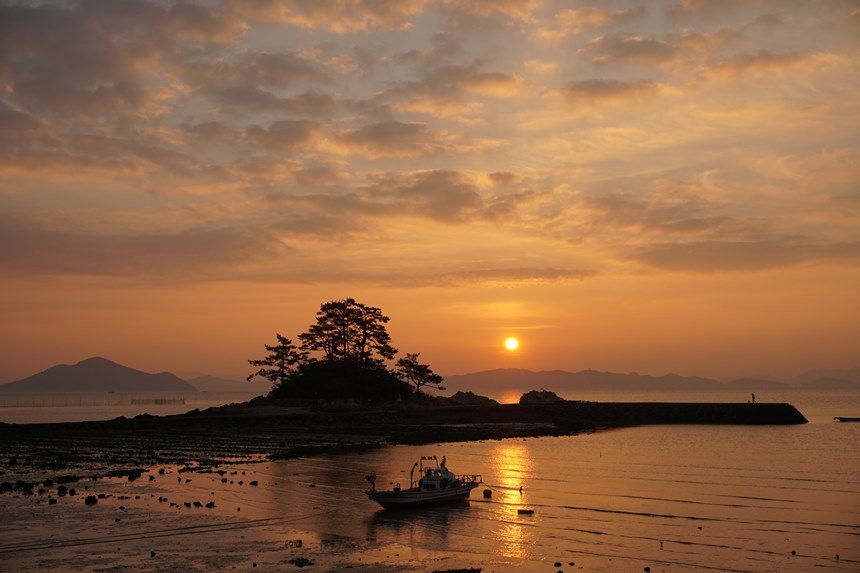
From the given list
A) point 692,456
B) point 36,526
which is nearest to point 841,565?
point 36,526

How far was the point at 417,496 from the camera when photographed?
43500 mm

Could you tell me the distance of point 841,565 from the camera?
3041 centimetres

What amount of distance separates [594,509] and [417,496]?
32.8 ft

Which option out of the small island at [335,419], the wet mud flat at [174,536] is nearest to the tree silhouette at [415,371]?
the small island at [335,419]

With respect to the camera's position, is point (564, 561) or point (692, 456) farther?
point (692, 456)

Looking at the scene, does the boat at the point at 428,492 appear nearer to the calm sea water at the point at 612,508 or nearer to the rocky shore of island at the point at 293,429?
the calm sea water at the point at 612,508

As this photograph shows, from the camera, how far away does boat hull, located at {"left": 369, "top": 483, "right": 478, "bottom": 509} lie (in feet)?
139

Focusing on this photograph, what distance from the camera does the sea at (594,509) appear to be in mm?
31734

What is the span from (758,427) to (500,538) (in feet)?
313

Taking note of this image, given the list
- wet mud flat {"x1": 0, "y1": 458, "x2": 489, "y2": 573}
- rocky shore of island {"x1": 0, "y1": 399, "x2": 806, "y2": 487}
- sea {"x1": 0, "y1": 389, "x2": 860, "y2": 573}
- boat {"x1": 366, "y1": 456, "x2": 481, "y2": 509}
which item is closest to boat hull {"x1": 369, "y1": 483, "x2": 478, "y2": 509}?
boat {"x1": 366, "y1": 456, "x2": 481, "y2": 509}

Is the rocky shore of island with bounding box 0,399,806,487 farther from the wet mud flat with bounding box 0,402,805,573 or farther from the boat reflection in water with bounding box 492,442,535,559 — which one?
the boat reflection in water with bounding box 492,442,535,559

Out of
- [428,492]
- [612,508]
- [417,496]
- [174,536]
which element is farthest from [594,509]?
[174,536]

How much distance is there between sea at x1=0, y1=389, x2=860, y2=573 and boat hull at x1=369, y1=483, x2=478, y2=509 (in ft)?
2.11

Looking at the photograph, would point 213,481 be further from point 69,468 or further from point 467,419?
point 467,419
